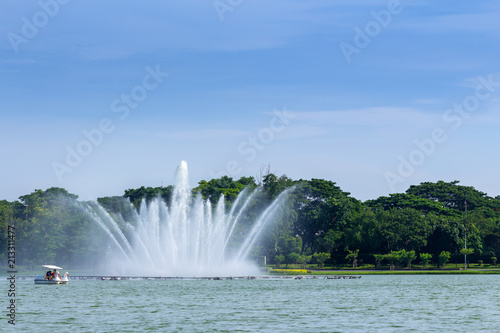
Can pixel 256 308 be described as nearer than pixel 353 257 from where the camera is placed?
Yes

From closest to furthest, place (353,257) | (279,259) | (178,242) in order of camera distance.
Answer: (178,242)
(279,259)
(353,257)

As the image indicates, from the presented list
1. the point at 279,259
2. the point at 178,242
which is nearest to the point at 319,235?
the point at 279,259

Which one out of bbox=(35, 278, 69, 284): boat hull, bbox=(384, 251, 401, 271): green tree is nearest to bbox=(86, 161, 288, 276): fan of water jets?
bbox=(35, 278, 69, 284): boat hull

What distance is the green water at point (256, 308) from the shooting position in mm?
45594

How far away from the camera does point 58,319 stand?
163 ft

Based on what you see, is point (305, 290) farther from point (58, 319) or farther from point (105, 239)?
point (105, 239)

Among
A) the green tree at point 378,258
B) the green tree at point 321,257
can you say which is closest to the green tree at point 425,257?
the green tree at point 378,258

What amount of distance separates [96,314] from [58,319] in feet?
12.2

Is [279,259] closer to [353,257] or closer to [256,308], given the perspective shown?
[353,257]

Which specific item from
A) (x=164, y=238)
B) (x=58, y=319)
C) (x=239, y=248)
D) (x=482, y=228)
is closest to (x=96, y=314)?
(x=58, y=319)

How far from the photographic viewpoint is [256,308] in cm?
5659

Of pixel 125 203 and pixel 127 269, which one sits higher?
pixel 125 203

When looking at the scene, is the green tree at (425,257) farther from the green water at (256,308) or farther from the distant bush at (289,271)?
the green water at (256,308)

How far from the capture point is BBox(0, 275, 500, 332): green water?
4559 centimetres
